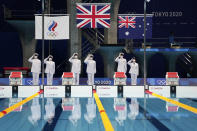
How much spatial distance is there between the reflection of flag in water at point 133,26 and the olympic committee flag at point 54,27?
136 inches

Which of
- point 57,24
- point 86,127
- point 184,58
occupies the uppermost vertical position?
point 57,24

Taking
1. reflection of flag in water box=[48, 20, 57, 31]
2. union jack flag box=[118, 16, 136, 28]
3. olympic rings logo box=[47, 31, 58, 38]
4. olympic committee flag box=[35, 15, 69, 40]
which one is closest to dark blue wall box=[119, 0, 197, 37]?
union jack flag box=[118, 16, 136, 28]

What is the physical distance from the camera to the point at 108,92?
40.7 feet

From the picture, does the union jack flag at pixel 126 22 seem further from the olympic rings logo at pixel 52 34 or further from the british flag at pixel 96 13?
the olympic rings logo at pixel 52 34

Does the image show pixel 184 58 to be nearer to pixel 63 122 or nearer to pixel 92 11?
pixel 92 11

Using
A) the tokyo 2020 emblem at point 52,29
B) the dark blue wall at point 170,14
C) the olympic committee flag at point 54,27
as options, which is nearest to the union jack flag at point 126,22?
the olympic committee flag at point 54,27

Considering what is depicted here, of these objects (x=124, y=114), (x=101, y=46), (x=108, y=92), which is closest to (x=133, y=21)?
(x=101, y=46)

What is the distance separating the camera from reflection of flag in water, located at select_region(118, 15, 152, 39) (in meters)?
15.9

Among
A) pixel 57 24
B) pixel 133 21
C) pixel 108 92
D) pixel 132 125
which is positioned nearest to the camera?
pixel 132 125

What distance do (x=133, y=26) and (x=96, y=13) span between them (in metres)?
2.51

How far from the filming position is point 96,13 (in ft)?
48.5

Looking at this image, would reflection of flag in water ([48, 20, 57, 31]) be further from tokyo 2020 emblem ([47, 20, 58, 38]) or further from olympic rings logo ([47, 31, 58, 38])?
olympic rings logo ([47, 31, 58, 38])

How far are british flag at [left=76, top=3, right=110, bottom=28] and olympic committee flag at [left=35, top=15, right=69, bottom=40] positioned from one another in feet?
3.44

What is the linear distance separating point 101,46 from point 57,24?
3.27 meters
